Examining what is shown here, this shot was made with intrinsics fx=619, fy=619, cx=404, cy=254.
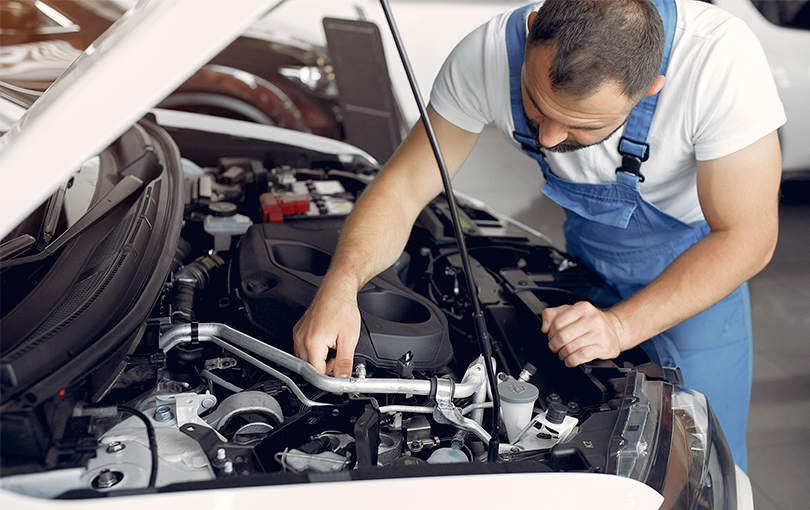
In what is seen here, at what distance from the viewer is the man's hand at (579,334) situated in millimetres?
1154

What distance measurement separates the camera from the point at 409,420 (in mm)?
1028

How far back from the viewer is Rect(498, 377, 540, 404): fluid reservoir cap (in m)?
1.02

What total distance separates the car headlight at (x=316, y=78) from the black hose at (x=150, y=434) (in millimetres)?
2750

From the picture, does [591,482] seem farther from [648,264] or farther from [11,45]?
[11,45]

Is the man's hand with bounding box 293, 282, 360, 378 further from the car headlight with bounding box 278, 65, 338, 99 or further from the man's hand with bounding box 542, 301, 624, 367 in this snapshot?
the car headlight with bounding box 278, 65, 338, 99

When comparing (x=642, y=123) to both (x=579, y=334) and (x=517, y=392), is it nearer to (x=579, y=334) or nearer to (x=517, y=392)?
(x=579, y=334)

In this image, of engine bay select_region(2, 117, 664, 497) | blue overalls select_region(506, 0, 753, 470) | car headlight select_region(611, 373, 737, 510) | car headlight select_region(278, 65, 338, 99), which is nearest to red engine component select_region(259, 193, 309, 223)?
engine bay select_region(2, 117, 664, 497)

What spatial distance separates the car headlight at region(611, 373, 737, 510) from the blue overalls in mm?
276

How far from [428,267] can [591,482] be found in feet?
2.52

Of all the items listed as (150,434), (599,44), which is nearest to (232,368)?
(150,434)

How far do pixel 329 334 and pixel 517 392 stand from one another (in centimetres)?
33

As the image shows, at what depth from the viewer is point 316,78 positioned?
339 centimetres

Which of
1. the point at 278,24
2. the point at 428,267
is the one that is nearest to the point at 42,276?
the point at 428,267

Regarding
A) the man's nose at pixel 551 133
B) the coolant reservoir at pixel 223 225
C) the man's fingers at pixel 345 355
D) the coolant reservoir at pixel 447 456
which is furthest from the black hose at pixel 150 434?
the man's nose at pixel 551 133
